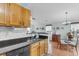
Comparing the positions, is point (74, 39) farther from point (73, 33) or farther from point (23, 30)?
point (23, 30)

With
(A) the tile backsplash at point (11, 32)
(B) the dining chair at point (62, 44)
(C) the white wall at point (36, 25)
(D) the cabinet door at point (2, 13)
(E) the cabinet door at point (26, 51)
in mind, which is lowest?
(B) the dining chair at point (62, 44)

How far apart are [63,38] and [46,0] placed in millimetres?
2478

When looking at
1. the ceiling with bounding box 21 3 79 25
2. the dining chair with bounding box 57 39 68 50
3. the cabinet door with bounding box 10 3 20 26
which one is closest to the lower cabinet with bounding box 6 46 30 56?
the cabinet door with bounding box 10 3 20 26

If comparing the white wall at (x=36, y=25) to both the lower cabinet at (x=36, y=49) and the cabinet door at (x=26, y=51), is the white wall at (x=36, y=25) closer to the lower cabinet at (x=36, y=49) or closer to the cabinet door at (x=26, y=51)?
the lower cabinet at (x=36, y=49)

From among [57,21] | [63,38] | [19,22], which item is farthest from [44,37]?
[19,22]

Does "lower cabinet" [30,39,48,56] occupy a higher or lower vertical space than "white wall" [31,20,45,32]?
lower

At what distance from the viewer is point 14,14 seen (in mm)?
2291

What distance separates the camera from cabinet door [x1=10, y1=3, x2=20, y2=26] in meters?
2.17

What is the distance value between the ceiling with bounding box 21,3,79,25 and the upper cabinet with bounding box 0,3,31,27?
8.4 inches

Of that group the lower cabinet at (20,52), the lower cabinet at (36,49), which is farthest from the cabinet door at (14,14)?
the lower cabinet at (36,49)

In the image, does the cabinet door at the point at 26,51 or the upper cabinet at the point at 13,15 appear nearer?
the upper cabinet at the point at 13,15

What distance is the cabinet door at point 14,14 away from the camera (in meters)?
2.17

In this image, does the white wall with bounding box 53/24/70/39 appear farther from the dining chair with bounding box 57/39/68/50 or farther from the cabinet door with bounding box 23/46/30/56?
the cabinet door with bounding box 23/46/30/56

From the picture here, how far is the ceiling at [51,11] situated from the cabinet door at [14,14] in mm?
431
